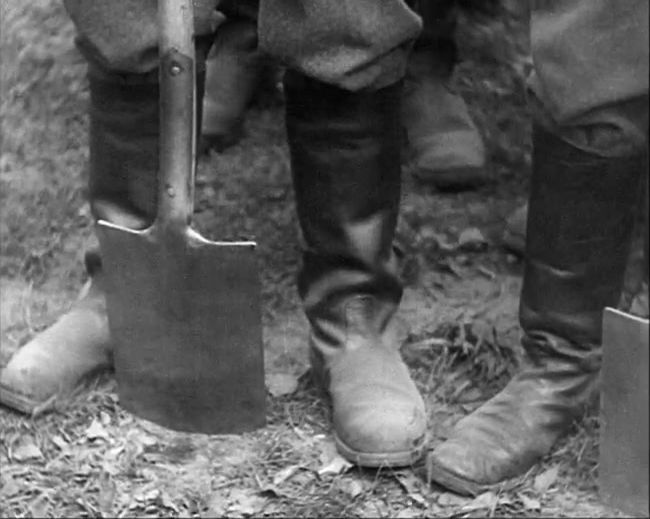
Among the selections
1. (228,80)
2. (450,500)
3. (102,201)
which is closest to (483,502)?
(450,500)

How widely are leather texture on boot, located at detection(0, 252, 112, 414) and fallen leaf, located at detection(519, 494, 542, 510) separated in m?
0.70

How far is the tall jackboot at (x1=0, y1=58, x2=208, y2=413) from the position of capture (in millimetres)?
2119

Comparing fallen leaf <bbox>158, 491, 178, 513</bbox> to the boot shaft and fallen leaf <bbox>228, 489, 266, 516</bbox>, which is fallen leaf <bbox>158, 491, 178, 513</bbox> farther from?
the boot shaft

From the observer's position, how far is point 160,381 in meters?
2.01

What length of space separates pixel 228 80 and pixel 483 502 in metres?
1.23

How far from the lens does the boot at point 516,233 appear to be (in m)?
2.59

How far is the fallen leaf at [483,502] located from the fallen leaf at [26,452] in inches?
24.2

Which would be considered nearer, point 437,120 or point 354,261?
point 354,261

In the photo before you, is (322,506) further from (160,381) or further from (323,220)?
(323,220)

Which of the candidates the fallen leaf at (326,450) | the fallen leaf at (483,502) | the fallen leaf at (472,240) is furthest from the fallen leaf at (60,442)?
the fallen leaf at (472,240)

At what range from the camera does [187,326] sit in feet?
6.42

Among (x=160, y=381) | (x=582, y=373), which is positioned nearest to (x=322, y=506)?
(x=160, y=381)

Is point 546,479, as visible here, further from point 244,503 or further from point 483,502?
point 244,503

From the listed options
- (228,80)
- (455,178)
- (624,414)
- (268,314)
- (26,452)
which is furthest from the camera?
(228,80)
